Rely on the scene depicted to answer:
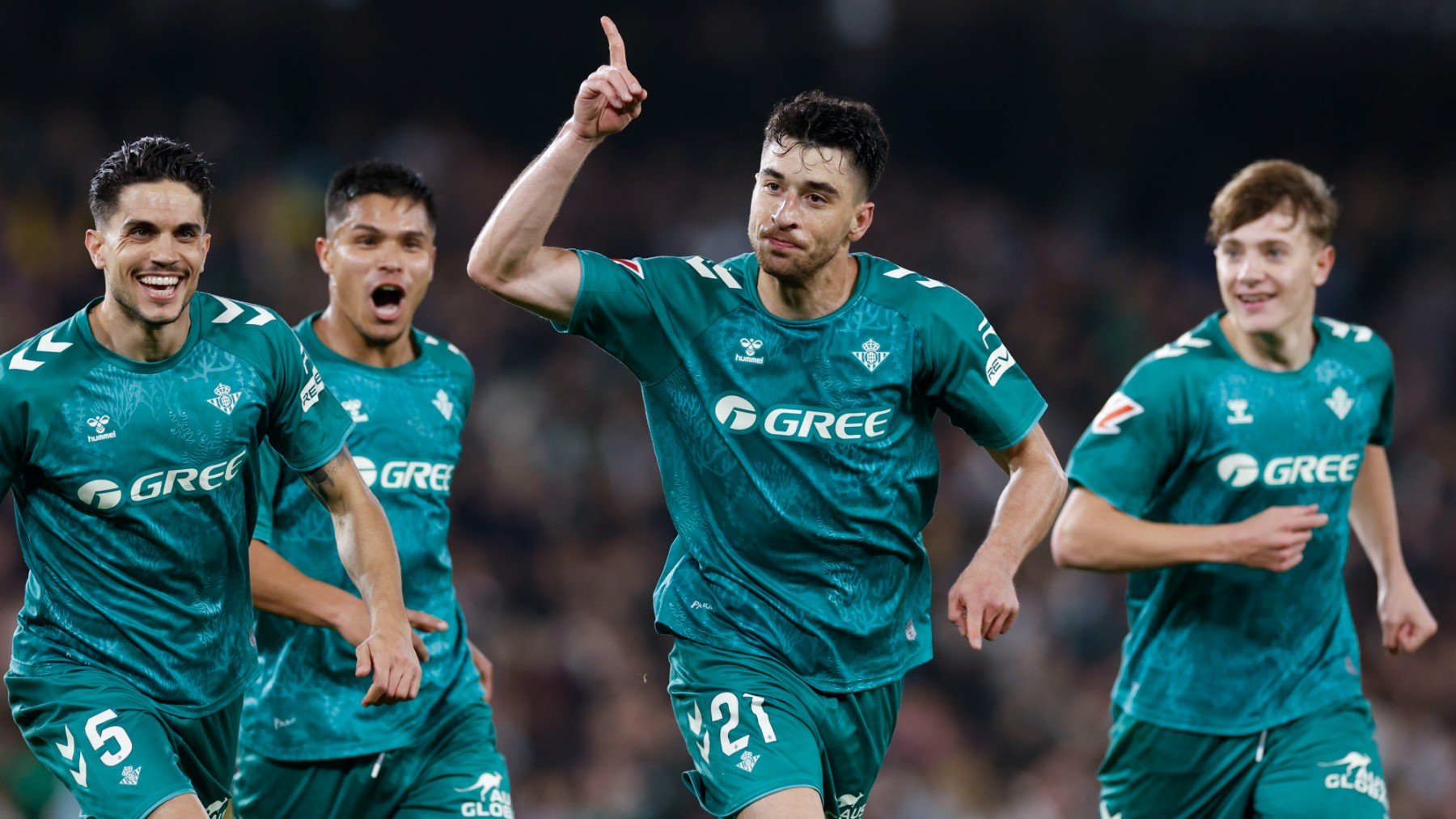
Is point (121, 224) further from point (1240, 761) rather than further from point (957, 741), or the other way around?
point (957, 741)

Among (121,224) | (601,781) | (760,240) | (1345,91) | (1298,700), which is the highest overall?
A: (1345,91)

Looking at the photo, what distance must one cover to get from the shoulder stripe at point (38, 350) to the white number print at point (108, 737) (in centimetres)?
95

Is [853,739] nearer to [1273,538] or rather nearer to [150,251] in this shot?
[1273,538]

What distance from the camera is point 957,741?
11.0 m

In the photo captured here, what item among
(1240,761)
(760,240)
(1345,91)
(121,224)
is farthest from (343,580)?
(1345,91)

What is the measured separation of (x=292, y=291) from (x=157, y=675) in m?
7.89

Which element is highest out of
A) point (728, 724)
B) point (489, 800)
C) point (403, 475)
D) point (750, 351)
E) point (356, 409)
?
point (750, 351)

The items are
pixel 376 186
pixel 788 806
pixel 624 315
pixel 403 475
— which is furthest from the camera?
pixel 376 186

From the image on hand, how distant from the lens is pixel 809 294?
A: 15.4ft

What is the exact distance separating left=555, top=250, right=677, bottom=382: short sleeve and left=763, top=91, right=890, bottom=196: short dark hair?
538 millimetres

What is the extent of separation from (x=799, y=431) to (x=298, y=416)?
57.7 inches

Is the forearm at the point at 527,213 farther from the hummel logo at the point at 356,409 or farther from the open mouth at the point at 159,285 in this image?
the hummel logo at the point at 356,409

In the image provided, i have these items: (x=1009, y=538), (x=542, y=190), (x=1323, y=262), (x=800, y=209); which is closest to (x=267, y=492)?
(x=542, y=190)

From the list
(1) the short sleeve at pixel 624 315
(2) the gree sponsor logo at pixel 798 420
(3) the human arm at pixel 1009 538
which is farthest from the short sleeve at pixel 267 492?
(3) the human arm at pixel 1009 538
